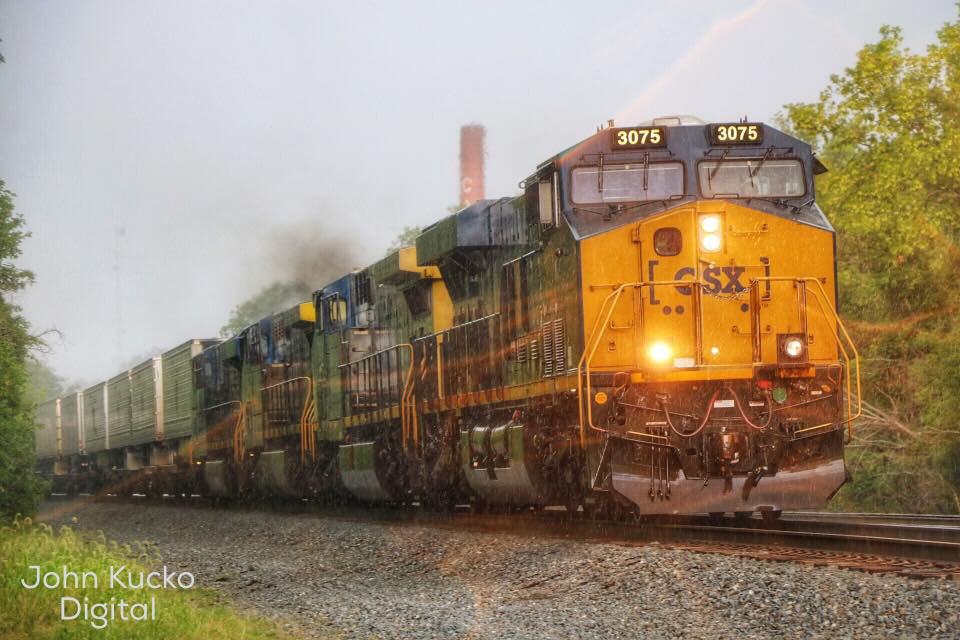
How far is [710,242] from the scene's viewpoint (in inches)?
476

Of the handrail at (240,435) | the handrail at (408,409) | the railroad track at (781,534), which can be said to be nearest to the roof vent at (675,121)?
the railroad track at (781,534)

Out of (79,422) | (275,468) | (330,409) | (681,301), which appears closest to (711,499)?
(681,301)

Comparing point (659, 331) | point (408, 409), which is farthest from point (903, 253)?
point (659, 331)

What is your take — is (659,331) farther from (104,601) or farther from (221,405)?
(221,405)

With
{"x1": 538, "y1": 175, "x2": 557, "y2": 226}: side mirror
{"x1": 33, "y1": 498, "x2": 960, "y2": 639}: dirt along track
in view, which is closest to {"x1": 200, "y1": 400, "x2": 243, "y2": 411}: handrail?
{"x1": 33, "y1": 498, "x2": 960, "y2": 639}: dirt along track

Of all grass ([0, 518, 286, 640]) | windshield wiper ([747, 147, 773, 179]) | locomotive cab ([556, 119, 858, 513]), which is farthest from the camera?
windshield wiper ([747, 147, 773, 179])

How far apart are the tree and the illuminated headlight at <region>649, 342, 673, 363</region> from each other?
11.9m

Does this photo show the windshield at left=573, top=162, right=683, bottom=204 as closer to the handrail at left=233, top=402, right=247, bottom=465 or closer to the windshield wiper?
the windshield wiper

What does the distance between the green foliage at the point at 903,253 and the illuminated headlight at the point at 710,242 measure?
40.2 ft

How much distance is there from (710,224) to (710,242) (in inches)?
7.0

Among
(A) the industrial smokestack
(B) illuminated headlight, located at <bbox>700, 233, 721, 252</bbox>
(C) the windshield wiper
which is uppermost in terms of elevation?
(A) the industrial smokestack

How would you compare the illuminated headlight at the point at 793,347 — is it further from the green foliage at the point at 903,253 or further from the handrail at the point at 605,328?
the green foliage at the point at 903,253

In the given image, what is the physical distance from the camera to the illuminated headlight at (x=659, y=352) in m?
11.8

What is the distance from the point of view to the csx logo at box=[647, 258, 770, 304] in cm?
1203
